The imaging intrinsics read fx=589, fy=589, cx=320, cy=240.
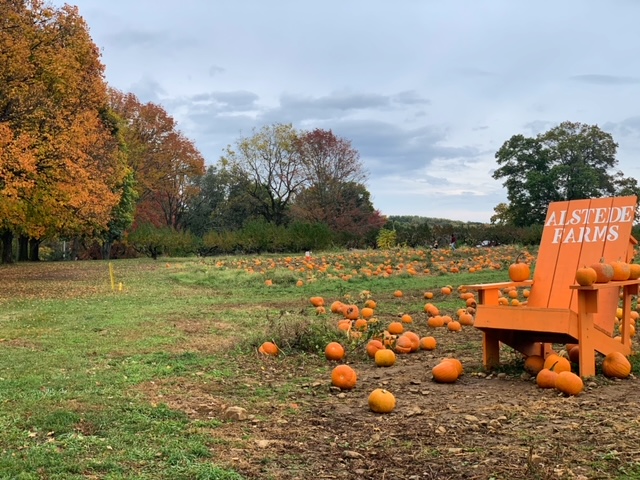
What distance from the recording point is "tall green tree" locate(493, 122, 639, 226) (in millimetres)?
39250

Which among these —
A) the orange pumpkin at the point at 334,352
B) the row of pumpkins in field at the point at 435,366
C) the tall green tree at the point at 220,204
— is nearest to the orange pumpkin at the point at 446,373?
the row of pumpkins in field at the point at 435,366

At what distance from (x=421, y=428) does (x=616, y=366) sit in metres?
1.92

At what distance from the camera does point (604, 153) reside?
1625 inches

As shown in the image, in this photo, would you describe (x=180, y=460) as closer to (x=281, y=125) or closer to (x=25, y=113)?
(x=25, y=113)

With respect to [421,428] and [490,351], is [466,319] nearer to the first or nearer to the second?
[490,351]

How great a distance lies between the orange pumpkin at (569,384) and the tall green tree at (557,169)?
37.4 metres

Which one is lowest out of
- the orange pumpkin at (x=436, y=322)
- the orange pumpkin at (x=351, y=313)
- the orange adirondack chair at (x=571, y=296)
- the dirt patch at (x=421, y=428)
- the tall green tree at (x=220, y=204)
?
the dirt patch at (x=421, y=428)

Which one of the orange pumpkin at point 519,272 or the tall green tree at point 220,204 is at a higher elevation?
the tall green tree at point 220,204

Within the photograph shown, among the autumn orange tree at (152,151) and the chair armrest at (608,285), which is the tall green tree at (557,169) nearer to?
the autumn orange tree at (152,151)

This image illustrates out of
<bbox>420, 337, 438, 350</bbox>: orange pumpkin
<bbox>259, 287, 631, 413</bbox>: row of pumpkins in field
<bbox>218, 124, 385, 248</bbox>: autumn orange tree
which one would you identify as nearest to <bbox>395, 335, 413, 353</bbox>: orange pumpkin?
<bbox>259, 287, 631, 413</bbox>: row of pumpkins in field

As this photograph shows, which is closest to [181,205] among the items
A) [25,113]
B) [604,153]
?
[604,153]

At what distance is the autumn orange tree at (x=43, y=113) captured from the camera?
1310 centimetres

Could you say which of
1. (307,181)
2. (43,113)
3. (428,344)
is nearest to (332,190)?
(307,181)

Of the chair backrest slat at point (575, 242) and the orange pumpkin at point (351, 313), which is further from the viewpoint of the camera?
the orange pumpkin at point (351, 313)
